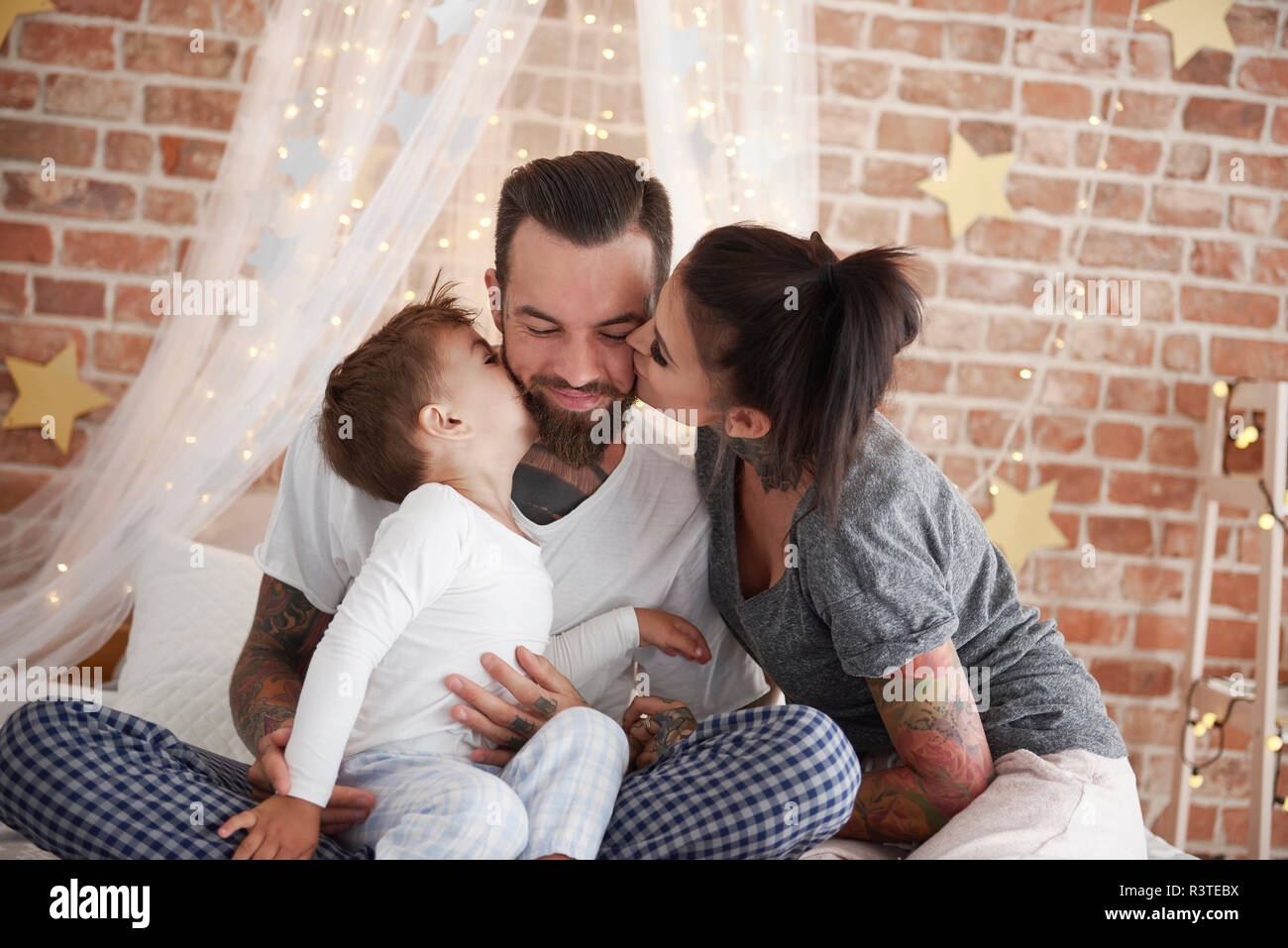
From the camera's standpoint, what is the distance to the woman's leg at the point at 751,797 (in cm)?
115

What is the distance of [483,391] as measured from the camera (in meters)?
1.40

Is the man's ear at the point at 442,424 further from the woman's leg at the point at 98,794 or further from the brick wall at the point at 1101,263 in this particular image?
the brick wall at the point at 1101,263

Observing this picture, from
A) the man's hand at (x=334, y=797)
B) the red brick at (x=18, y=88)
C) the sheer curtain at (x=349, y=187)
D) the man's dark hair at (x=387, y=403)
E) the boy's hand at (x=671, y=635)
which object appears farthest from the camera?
the red brick at (x=18, y=88)

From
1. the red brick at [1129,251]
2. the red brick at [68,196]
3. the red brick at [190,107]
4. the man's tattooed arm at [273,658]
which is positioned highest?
the red brick at [190,107]

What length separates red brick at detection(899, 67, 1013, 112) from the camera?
243 cm

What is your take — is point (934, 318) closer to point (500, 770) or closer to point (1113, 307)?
point (1113, 307)

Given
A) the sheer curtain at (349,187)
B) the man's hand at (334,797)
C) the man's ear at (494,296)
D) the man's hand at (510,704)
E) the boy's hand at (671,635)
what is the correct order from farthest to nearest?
the sheer curtain at (349,187) → the man's ear at (494,296) → the boy's hand at (671,635) → the man's hand at (510,704) → the man's hand at (334,797)

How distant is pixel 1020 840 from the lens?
3.91ft

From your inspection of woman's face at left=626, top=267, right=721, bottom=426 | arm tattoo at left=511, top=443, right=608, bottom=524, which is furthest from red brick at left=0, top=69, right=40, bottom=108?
woman's face at left=626, top=267, right=721, bottom=426

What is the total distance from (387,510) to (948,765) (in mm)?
816

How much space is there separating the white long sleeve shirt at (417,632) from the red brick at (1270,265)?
203 cm

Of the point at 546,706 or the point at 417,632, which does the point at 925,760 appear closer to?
the point at 546,706

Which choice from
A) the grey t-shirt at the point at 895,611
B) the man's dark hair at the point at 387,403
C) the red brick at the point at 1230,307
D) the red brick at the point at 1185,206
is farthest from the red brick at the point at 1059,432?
the man's dark hair at the point at 387,403
